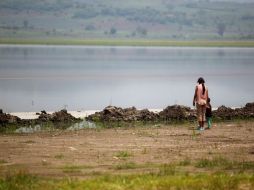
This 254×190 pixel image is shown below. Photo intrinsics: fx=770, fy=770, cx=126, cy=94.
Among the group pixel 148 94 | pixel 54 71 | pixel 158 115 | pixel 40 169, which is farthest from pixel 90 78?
pixel 40 169

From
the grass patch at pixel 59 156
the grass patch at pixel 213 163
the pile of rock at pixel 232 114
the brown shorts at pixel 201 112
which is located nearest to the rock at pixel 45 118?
the brown shorts at pixel 201 112

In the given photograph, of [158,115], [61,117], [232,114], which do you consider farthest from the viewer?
[232,114]

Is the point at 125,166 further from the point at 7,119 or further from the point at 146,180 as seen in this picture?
the point at 7,119

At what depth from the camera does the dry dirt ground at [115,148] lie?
58.8 ft

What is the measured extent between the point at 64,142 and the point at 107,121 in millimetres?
7589

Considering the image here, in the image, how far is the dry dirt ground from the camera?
1792 centimetres

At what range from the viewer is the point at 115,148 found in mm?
21672

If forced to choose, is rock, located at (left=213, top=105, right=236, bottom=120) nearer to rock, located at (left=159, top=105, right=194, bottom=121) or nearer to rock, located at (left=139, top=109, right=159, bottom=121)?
rock, located at (left=159, top=105, right=194, bottom=121)

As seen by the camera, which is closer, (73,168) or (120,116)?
(73,168)

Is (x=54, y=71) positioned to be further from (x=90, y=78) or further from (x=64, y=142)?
(x=64, y=142)

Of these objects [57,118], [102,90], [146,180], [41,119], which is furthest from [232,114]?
[102,90]

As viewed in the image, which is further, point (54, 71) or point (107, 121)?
point (54, 71)

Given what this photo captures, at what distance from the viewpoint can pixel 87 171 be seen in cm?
1722

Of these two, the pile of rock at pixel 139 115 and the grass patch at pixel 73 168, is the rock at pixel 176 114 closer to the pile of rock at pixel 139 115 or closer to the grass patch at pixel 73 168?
the pile of rock at pixel 139 115
